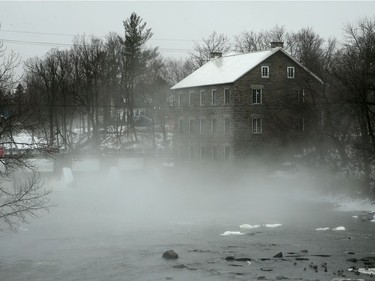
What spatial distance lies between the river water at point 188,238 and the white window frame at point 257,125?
10.1m

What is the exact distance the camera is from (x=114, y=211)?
44906 mm

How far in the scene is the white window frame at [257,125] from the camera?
6400cm

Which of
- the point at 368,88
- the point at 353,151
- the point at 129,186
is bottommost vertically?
the point at 129,186

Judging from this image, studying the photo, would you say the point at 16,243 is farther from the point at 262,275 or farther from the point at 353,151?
the point at 353,151

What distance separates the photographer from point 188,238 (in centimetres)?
3284

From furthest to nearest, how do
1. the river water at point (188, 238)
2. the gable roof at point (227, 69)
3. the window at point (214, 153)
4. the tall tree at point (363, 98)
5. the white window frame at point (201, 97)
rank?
1. the white window frame at point (201, 97)
2. the window at point (214, 153)
3. the gable roof at point (227, 69)
4. the tall tree at point (363, 98)
5. the river water at point (188, 238)

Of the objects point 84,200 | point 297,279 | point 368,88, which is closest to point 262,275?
point 297,279

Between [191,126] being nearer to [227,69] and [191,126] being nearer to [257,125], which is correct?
[227,69]

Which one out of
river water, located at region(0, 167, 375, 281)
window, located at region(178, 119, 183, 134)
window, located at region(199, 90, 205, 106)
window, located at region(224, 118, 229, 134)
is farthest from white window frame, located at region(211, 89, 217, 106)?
river water, located at region(0, 167, 375, 281)

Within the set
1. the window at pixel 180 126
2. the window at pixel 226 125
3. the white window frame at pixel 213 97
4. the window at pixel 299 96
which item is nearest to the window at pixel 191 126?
the window at pixel 180 126

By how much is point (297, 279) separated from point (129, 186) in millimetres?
40506

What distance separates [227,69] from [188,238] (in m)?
36.9

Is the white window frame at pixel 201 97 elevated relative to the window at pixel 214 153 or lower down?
elevated

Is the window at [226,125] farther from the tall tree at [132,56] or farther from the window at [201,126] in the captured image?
the tall tree at [132,56]
